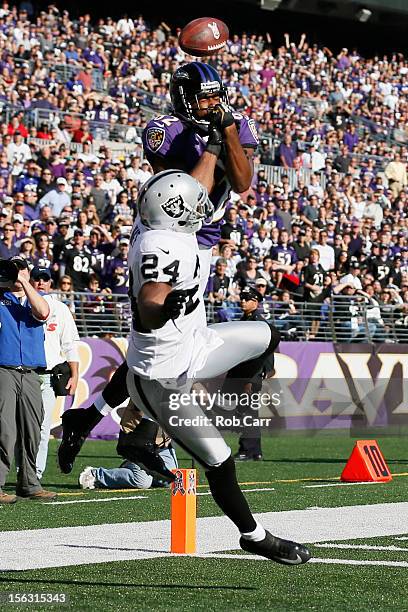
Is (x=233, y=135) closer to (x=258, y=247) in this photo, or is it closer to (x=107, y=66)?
(x=258, y=247)

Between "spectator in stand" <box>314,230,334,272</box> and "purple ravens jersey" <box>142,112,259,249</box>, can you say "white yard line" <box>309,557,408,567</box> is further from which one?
"spectator in stand" <box>314,230,334,272</box>

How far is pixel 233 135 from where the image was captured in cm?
552

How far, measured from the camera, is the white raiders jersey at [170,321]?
499 centimetres

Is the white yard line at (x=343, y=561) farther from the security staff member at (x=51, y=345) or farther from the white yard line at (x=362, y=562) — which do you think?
the security staff member at (x=51, y=345)

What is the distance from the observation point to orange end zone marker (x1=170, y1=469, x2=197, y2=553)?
6391mm

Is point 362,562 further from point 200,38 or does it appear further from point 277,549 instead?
point 200,38

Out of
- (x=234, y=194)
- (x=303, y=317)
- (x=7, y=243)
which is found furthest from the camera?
(x=234, y=194)

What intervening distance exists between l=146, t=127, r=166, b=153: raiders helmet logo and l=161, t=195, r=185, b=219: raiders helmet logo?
78 cm

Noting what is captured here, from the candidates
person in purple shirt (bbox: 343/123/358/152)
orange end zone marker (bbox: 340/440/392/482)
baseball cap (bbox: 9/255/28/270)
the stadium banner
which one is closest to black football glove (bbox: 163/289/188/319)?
baseball cap (bbox: 9/255/28/270)

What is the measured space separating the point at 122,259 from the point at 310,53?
16321 mm

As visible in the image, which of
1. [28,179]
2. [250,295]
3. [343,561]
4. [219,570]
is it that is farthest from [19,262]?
[28,179]

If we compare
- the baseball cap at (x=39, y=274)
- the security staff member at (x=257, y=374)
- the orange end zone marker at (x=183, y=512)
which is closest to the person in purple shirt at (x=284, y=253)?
the security staff member at (x=257, y=374)

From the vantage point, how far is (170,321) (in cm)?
509

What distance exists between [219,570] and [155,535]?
4.12 feet
